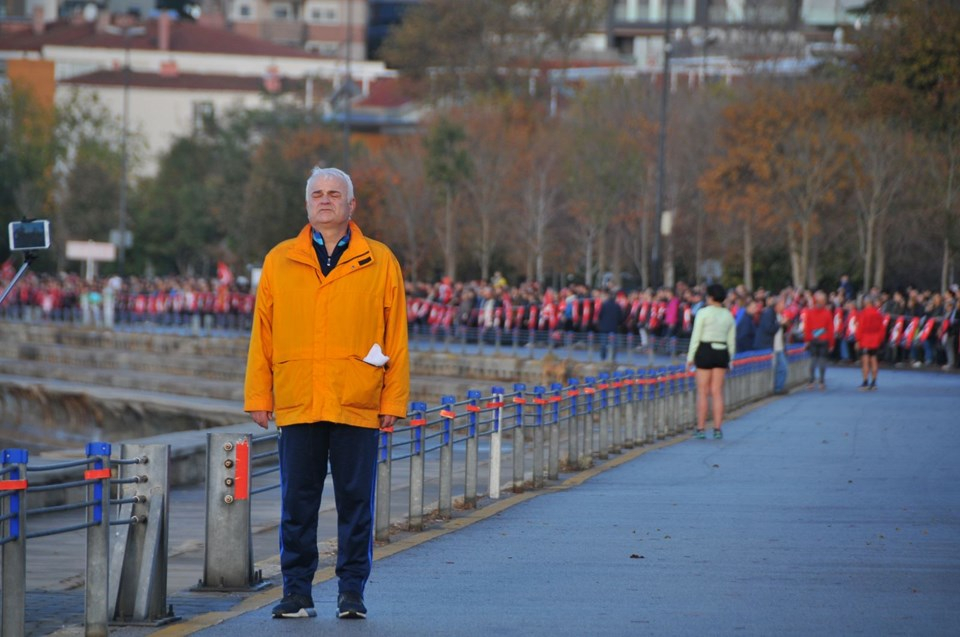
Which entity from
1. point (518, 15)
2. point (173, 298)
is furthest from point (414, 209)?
point (518, 15)

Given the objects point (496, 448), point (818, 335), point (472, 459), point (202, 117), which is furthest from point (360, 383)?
point (202, 117)

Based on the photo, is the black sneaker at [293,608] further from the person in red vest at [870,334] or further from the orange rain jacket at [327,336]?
the person in red vest at [870,334]

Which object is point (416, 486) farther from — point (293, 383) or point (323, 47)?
point (323, 47)

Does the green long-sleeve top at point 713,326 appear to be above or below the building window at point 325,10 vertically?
below

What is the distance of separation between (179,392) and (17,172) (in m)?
51.5

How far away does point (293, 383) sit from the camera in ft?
29.5

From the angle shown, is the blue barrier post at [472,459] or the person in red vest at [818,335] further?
the person in red vest at [818,335]

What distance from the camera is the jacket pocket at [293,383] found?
8953 mm

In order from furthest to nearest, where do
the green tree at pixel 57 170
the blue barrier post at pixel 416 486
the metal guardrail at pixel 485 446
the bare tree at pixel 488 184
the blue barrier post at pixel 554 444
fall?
the green tree at pixel 57 170 → the bare tree at pixel 488 184 → the blue barrier post at pixel 554 444 → the blue barrier post at pixel 416 486 → the metal guardrail at pixel 485 446

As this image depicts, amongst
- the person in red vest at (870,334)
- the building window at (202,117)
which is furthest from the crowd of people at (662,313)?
the building window at (202,117)

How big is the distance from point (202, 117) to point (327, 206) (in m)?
99.1

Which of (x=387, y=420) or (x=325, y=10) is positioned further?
(x=325, y=10)

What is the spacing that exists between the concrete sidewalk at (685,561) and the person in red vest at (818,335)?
18.8 meters

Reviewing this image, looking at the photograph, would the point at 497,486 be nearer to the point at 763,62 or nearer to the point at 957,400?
the point at 957,400
